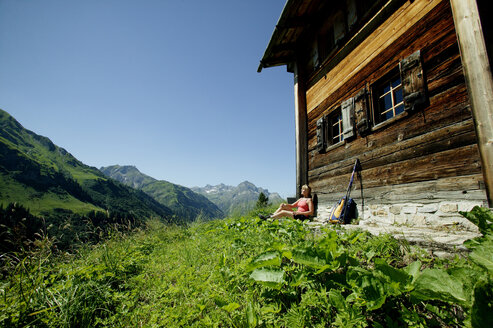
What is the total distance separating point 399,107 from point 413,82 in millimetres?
646

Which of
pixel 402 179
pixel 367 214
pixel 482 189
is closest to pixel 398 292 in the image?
pixel 482 189

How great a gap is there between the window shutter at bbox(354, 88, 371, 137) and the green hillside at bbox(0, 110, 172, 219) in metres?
68.6

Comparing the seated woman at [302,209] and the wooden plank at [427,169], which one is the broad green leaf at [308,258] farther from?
the seated woman at [302,209]

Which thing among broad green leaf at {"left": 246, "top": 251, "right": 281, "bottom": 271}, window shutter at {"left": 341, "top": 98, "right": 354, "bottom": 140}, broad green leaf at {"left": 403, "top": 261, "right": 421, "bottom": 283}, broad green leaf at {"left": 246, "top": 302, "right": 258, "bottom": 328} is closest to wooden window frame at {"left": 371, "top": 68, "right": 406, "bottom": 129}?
window shutter at {"left": 341, "top": 98, "right": 354, "bottom": 140}

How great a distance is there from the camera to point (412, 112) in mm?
3777

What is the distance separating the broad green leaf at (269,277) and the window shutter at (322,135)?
5017 millimetres

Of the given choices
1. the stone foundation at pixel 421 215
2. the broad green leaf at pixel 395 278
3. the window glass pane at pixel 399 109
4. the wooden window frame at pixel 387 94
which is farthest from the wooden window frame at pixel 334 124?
the broad green leaf at pixel 395 278

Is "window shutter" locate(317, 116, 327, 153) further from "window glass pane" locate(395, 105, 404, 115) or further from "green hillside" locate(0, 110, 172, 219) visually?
"green hillside" locate(0, 110, 172, 219)

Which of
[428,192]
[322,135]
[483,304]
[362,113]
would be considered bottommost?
[483,304]

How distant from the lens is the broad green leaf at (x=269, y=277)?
172cm

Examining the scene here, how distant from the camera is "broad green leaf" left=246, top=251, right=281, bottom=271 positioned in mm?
1824

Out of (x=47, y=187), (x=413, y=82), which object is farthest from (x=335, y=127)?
(x=47, y=187)

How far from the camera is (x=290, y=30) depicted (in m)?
7.20

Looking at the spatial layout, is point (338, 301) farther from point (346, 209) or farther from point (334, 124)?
point (334, 124)
